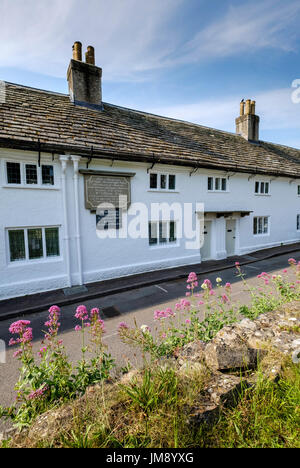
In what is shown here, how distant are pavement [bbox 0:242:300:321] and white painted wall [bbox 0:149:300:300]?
1.60 feet

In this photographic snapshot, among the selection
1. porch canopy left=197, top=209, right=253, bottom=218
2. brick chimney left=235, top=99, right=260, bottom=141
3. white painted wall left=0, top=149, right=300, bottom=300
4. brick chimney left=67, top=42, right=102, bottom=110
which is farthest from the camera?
brick chimney left=235, top=99, right=260, bottom=141

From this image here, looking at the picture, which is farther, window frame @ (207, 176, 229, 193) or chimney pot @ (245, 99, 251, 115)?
chimney pot @ (245, 99, 251, 115)

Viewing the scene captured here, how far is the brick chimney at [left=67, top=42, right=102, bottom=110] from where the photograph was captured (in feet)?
37.9

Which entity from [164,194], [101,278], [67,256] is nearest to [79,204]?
[67,256]

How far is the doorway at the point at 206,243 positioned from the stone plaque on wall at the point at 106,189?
19.3 feet

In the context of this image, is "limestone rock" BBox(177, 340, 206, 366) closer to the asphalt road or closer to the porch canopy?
the asphalt road

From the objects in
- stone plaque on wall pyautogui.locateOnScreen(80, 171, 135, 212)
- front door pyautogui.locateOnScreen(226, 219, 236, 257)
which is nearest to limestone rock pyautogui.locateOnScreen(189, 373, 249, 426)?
stone plaque on wall pyautogui.locateOnScreen(80, 171, 135, 212)

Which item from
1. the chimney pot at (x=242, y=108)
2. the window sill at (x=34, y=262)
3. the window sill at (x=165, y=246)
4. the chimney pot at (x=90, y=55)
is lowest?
the window sill at (x=34, y=262)

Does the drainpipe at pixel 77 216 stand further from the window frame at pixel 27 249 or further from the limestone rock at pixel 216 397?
the limestone rock at pixel 216 397

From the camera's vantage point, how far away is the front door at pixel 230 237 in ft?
50.0

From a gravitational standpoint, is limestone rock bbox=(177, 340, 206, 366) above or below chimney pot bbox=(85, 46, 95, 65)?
below

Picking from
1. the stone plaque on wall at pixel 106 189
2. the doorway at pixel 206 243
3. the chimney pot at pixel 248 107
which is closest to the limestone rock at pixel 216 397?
the stone plaque on wall at pixel 106 189

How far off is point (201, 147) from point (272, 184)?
6.75 m
